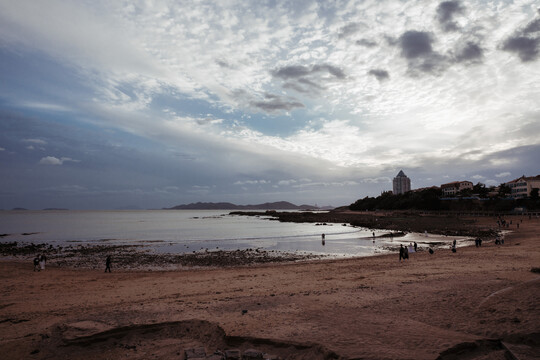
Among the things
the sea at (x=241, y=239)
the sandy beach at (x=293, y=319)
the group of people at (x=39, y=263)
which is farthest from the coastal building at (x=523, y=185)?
the group of people at (x=39, y=263)

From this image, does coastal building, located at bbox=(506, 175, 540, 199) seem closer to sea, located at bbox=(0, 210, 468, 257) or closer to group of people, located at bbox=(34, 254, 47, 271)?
sea, located at bbox=(0, 210, 468, 257)

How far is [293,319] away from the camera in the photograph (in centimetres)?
930

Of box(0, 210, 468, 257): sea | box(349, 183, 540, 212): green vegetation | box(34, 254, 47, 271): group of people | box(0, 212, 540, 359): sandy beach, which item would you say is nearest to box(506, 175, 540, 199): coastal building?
box(349, 183, 540, 212): green vegetation

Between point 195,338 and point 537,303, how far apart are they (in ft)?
30.0

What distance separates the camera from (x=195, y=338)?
27.8 ft

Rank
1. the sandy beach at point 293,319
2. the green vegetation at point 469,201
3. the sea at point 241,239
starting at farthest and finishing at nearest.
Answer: the green vegetation at point 469,201 < the sea at point 241,239 < the sandy beach at point 293,319

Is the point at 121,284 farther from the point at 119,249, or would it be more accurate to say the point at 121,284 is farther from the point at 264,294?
the point at 119,249

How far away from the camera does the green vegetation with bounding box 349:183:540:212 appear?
84906 millimetres

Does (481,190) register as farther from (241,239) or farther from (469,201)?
(241,239)

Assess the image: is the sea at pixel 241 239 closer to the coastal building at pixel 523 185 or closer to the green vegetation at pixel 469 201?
the green vegetation at pixel 469 201

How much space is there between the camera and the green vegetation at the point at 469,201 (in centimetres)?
8491

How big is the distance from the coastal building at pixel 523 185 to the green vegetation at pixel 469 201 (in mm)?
5175

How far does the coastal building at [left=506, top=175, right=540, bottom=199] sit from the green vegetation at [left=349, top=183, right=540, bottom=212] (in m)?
5.18

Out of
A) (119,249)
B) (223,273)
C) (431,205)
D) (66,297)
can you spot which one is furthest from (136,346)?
(431,205)
